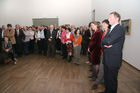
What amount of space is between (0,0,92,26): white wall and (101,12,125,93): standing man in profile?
885cm

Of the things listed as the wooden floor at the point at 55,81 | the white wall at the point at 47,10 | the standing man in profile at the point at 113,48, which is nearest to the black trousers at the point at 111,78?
the standing man in profile at the point at 113,48

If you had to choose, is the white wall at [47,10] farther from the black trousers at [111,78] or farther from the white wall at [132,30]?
the black trousers at [111,78]

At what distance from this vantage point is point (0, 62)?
16.3 feet

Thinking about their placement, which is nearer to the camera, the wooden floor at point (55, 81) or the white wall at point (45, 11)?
the wooden floor at point (55, 81)

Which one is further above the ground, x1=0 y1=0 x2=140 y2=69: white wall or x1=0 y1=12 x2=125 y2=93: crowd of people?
x1=0 y1=0 x2=140 y2=69: white wall

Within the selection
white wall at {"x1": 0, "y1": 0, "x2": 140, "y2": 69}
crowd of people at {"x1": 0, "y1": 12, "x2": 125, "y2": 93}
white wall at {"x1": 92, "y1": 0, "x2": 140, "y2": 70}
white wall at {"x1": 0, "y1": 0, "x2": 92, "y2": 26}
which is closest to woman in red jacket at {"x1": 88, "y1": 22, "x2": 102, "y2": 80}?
crowd of people at {"x1": 0, "y1": 12, "x2": 125, "y2": 93}

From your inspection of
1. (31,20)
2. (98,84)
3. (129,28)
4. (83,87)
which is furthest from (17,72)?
(31,20)

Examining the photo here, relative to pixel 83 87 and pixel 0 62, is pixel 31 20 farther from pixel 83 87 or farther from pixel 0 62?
pixel 83 87

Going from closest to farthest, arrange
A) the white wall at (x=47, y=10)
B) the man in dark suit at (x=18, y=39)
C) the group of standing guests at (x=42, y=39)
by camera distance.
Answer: the group of standing guests at (x=42, y=39) → the man in dark suit at (x=18, y=39) → the white wall at (x=47, y=10)

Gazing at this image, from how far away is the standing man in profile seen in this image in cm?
188

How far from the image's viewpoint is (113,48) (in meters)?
1.94

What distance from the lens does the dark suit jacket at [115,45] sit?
73.6 inches

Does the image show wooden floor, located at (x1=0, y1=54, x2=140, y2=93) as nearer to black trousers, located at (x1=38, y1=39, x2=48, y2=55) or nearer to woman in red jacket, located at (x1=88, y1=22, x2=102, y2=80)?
woman in red jacket, located at (x1=88, y1=22, x2=102, y2=80)

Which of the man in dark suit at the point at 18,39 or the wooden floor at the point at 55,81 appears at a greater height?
the man in dark suit at the point at 18,39
